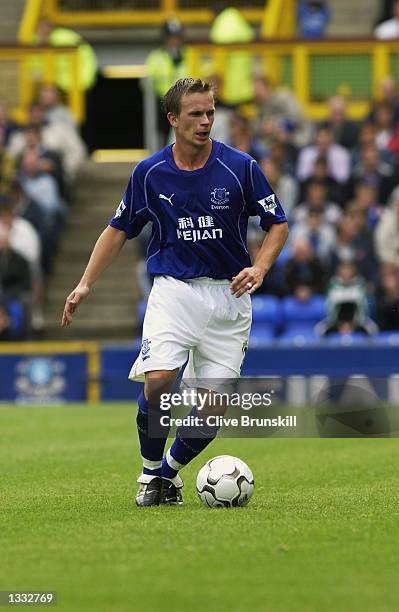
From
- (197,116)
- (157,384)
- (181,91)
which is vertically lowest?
(157,384)

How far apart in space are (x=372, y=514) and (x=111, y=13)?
20.7 meters

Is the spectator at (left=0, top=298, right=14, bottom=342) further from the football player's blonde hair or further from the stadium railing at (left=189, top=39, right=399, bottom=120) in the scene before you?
the football player's blonde hair

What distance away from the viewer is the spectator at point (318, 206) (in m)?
20.0

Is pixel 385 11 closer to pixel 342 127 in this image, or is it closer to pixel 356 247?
pixel 342 127

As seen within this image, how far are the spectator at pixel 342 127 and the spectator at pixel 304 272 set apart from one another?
2356 mm

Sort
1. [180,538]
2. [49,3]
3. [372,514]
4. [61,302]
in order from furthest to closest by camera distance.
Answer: [49,3]
[61,302]
[372,514]
[180,538]

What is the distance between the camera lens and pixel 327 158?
20812 mm

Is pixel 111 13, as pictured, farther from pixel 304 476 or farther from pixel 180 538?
pixel 180 538

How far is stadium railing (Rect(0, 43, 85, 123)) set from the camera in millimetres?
24109

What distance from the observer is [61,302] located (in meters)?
22.0

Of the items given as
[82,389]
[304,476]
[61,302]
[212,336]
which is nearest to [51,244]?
[61,302]

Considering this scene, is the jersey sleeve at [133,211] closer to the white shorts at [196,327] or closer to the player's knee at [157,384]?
the white shorts at [196,327]

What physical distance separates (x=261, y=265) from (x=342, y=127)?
13294mm

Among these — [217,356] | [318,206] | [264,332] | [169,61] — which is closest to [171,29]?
[169,61]
